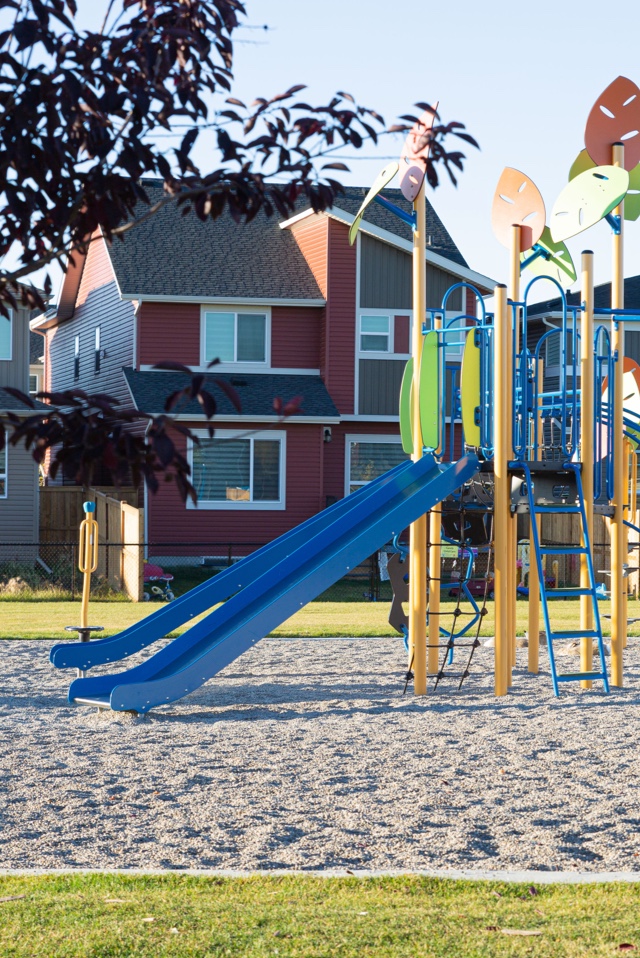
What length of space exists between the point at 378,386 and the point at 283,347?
251 cm

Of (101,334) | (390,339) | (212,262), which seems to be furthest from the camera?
(101,334)

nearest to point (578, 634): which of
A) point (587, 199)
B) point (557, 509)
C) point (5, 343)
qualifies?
point (557, 509)

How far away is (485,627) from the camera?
680 inches

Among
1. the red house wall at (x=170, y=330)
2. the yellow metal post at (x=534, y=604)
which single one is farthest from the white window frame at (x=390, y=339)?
the yellow metal post at (x=534, y=604)

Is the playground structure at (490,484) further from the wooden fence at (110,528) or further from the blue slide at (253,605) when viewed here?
the wooden fence at (110,528)

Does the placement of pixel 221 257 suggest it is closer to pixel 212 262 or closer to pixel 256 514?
pixel 212 262

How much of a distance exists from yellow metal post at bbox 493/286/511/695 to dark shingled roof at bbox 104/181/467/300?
17.7m

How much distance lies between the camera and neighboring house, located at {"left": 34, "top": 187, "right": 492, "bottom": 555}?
27391mm

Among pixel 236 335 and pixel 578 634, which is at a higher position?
pixel 236 335

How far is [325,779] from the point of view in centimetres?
759

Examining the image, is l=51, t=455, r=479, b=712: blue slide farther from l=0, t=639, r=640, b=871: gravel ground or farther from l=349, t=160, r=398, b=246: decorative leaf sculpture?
l=349, t=160, r=398, b=246: decorative leaf sculpture

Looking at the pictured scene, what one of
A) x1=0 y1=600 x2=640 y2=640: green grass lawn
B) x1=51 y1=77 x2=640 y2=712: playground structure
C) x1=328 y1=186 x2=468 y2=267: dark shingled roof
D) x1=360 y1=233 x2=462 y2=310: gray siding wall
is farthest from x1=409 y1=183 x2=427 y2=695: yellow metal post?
x1=328 y1=186 x2=468 y2=267: dark shingled roof

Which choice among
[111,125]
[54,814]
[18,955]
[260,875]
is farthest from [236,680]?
[111,125]

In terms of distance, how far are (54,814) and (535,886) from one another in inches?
114
